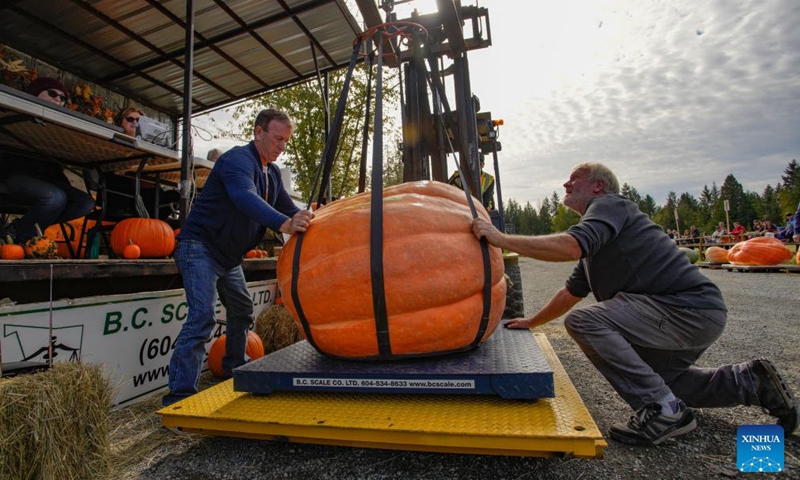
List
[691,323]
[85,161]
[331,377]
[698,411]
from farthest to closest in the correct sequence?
[85,161] → [698,411] → [691,323] → [331,377]

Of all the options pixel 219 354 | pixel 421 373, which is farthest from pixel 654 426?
pixel 219 354

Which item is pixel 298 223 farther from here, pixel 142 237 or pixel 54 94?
pixel 54 94

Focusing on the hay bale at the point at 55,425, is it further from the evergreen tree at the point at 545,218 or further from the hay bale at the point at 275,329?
the evergreen tree at the point at 545,218

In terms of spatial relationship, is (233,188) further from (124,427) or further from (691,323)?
(691,323)

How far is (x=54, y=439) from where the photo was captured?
1491mm

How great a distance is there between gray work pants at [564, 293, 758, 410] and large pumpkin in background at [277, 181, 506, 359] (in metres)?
0.57

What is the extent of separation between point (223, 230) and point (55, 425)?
49.1 inches

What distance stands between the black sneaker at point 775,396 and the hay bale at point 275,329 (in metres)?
3.41

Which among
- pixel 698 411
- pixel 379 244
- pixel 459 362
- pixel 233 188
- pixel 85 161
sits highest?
pixel 85 161

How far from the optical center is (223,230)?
2479 mm

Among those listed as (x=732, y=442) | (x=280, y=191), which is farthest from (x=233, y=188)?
(x=732, y=442)

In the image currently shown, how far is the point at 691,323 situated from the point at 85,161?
4.89 metres

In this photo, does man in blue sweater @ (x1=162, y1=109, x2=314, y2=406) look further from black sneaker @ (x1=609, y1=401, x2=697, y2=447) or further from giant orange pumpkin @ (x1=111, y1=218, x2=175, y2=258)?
black sneaker @ (x1=609, y1=401, x2=697, y2=447)

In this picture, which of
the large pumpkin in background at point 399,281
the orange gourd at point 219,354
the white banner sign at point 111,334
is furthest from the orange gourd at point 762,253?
the white banner sign at point 111,334
